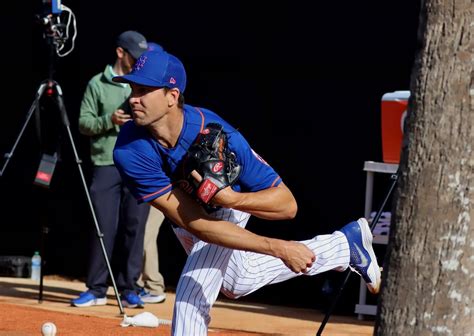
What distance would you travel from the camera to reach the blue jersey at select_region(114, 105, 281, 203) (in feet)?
18.2

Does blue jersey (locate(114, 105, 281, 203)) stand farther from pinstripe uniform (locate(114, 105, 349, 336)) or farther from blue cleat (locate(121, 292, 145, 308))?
blue cleat (locate(121, 292, 145, 308))

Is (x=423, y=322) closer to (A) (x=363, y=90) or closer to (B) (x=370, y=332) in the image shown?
(B) (x=370, y=332)

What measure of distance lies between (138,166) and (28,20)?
548 centimetres

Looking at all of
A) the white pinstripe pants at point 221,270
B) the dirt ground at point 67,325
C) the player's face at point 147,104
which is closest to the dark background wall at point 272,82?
the dirt ground at point 67,325

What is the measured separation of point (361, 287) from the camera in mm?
8664

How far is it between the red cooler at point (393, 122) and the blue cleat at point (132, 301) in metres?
2.26

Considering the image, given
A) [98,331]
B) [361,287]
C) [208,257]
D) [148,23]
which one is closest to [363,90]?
[361,287]

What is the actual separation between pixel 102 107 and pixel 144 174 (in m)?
3.40

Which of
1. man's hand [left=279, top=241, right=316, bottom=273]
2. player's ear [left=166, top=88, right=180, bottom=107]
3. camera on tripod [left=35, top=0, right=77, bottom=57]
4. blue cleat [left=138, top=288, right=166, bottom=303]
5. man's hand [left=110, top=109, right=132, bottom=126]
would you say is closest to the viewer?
man's hand [left=279, top=241, right=316, bottom=273]

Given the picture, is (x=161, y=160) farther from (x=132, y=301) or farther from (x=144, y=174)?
(x=132, y=301)

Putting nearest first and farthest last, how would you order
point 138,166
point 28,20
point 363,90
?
point 138,166, point 363,90, point 28,20

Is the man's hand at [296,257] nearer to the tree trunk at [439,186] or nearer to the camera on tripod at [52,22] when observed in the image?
the tree trunk at [439,186]

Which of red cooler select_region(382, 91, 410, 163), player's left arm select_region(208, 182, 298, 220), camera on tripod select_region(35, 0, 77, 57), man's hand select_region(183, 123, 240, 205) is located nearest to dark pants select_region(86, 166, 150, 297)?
camera on tripod select_region(35, 0, 77, 57)

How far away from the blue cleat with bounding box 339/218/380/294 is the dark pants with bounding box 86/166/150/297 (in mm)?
2838
